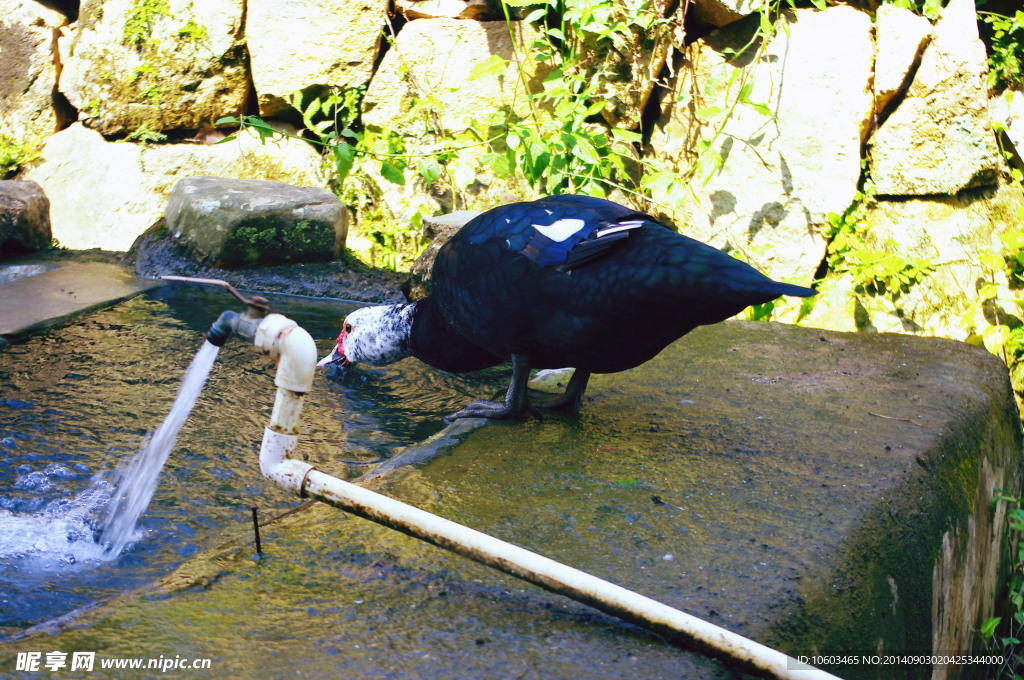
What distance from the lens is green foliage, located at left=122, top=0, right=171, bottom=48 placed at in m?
5.66

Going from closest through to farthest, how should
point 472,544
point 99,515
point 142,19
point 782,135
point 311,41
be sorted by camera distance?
point 472,544
point 99,515
point 782,135
point 311,41
point 142,19

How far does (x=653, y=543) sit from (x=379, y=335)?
1.63 metres

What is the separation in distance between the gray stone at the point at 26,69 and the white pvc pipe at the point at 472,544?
540 cm

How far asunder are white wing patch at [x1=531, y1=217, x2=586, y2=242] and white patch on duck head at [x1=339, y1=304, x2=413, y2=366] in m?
0.87

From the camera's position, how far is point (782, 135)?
486 cm

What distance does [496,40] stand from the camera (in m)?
5.39

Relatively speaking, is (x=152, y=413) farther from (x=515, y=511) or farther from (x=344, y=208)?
(x=344, y=208)

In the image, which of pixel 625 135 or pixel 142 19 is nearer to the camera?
pixel 625 135

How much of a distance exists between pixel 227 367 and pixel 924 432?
267 cm

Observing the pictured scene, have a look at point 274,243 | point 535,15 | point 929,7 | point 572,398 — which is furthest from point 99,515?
point 929,7

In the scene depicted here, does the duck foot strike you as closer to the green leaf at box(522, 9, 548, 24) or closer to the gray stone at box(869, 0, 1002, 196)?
the green leaf at box(522, 9, 548, 24)

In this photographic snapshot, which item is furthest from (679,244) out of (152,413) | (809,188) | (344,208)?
(344,208)

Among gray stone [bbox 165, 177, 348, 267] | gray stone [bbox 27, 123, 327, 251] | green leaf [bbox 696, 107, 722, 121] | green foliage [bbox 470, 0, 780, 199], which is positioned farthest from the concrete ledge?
green leaf [bbox 696, 107, 722, 121]

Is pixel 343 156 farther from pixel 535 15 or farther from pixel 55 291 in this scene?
pixel 55 291
